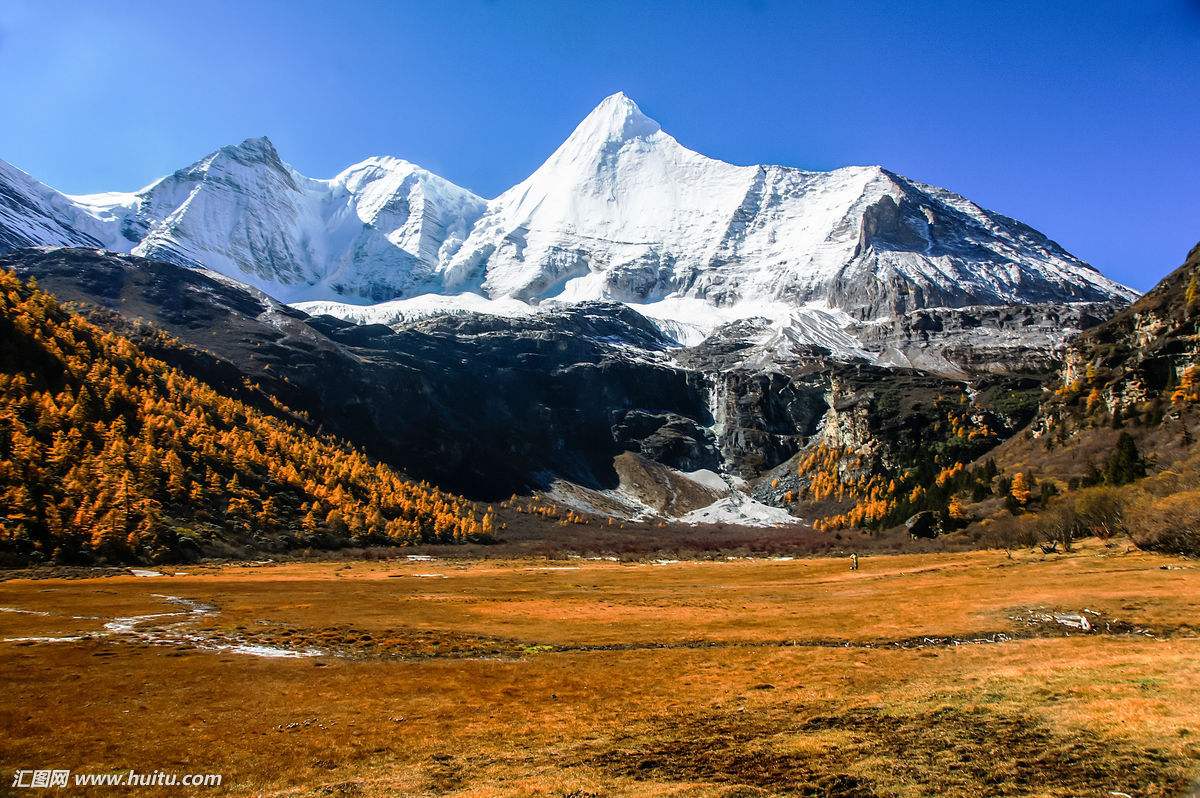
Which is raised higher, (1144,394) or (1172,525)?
(1144,394)

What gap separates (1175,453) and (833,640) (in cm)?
12538

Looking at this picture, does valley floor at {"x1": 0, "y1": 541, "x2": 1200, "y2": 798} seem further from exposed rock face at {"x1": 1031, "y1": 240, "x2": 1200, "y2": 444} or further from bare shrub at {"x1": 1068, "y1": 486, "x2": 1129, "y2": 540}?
exposed rock face at {"x1": 1031, "y1": 240, "x2": 1200, "y2": 444}

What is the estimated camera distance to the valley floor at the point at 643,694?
23172 mm

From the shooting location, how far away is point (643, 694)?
1457 inches

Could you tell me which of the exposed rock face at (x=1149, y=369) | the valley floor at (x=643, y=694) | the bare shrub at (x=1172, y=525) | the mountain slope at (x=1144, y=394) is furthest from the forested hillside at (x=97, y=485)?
the exposed rock face at (x=1149, y=369)

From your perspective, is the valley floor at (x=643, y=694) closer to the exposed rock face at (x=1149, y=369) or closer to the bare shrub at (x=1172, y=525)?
the bare shrub at (x=1172, y=525)

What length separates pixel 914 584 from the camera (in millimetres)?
80125

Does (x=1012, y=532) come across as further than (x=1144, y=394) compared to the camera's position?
No

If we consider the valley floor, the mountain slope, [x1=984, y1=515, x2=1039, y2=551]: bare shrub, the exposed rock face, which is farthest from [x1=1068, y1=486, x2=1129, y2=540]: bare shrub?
the exposed rock face

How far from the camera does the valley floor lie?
76.0 ft

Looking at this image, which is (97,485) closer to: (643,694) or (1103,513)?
(643,694)

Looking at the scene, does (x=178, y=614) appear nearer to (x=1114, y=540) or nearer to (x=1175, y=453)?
(x=1114, y=540)

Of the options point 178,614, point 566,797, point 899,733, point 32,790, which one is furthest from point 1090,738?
point 178,614

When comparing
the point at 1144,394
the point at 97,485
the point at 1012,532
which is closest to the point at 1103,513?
the point at 1012,532
